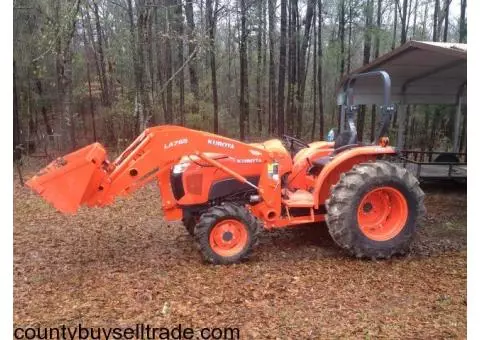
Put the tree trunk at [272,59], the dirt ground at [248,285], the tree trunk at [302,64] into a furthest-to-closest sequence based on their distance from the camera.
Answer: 1. the tree trunk at [272,59]
2. the tree trunk at [302,64]
3. the dirt ground at [248,285]

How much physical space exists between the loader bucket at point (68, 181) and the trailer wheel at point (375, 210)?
2523 mm

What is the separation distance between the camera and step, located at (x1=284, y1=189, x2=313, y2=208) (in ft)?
16.6

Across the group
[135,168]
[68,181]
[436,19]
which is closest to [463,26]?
[436,19]

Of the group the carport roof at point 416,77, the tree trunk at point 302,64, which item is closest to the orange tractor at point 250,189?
the carport roof at point 416,77

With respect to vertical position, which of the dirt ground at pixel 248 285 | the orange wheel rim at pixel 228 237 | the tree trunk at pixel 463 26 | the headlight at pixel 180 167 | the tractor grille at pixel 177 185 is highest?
the tree trunk at pixel 463 26

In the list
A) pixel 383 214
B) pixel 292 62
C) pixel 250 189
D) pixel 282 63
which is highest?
pixel 292 62

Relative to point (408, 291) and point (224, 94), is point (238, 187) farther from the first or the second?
point (224, 94)

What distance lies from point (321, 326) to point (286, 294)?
0.65m

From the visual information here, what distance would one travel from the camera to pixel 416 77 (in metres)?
10.3

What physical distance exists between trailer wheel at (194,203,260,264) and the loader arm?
15.5 inches

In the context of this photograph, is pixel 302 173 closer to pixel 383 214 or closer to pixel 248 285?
pixel 383 214

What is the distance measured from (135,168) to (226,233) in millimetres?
1206

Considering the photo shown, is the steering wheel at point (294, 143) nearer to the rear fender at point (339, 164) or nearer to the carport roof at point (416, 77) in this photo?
the rear fender at point (339, 164)

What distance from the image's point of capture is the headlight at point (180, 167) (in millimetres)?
4848
